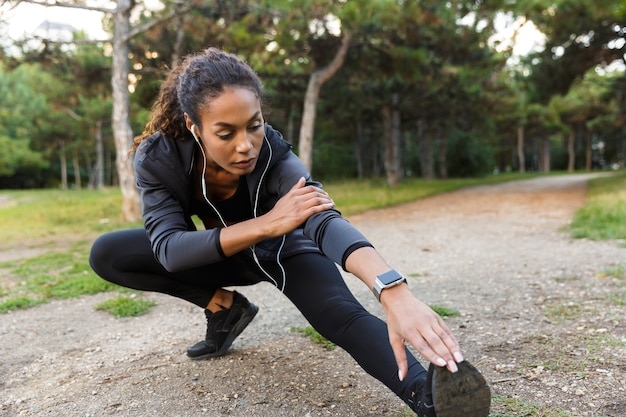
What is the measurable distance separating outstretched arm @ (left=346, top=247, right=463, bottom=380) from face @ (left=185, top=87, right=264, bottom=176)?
0.61 meters

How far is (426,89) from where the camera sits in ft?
58.5

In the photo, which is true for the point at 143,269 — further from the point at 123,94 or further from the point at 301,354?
the point at 123,94

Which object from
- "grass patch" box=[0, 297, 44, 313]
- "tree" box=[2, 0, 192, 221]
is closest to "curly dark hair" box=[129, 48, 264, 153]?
"grass patch" box=[0, 297, 44, 313]

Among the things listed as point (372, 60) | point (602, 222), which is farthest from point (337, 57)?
point (602, 222)

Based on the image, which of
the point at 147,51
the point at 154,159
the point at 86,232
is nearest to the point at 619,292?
the point at 154,159

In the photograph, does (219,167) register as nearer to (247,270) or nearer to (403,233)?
(247,270)

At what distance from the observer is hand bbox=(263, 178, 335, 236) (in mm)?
1870

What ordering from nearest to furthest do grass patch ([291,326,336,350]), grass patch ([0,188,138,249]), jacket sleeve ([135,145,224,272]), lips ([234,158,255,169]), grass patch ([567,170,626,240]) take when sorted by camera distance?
jacket sleeve ([135,145,224,272]) < lips ([234,158,255,169]) < grass patch ([291,326,336,350]) < grass patch ([567,170,626,240]) < grass patch ([0,188,138,249])

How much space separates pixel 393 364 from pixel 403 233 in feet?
19.6

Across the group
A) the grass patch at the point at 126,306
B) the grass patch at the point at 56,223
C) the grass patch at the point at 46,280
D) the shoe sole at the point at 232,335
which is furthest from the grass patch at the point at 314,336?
the grass patch at the point at 56,223

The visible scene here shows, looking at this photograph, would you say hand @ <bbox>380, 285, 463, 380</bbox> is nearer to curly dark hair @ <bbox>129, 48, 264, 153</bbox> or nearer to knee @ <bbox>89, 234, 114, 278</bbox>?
curly dark hair @ <bbox>129, 48, 264, 153</bbox>

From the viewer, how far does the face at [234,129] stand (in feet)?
6.40

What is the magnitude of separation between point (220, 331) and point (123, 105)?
801 cm

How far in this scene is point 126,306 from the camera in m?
3.95
